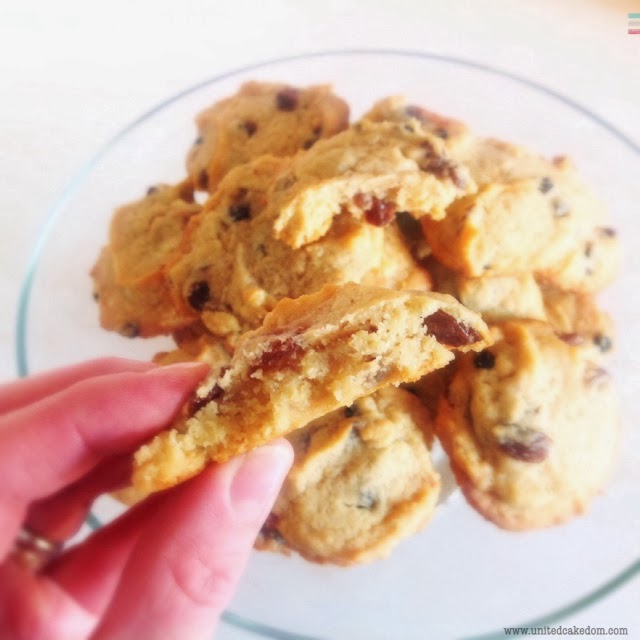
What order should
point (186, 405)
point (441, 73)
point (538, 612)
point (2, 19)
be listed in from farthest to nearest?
point (2, 19), point (441, 73), point (538, 612), point (186, 405)

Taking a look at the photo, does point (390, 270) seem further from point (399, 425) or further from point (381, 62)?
point (381, 62)

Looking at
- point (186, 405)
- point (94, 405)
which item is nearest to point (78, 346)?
point (94, 405)

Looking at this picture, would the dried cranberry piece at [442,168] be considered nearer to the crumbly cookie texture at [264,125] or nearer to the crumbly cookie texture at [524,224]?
the crumbly cookie texture at [524,224]

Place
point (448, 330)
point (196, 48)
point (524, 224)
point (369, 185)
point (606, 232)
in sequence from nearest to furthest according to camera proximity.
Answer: point (448, 330) → point (369, 185) → point (524, 224) → point (606, 232) → point (196, 48)

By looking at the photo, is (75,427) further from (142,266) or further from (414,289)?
(414,289)

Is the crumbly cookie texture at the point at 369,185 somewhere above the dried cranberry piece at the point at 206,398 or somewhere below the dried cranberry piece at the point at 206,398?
above

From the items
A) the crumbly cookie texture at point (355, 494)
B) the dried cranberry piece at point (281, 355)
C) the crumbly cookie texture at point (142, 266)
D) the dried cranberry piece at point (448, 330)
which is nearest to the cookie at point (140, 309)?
the crumbly cookie texture at point (142, 266)

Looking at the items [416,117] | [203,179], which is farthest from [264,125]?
[416,117]

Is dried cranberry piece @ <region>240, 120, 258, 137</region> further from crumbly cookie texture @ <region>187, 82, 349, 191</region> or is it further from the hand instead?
the hand
